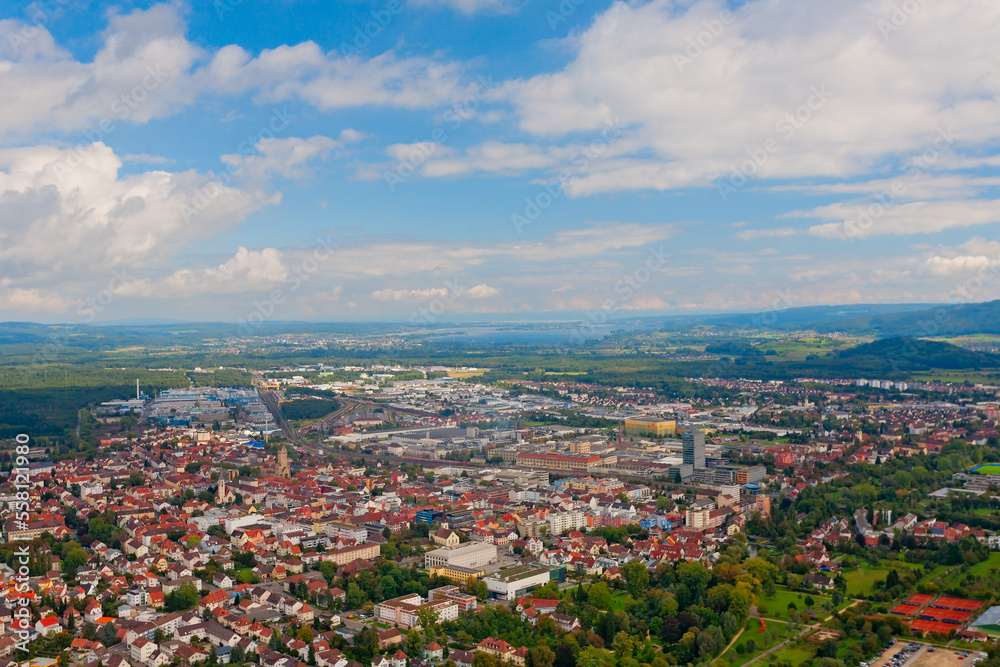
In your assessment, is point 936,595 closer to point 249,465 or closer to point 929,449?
point 929,449

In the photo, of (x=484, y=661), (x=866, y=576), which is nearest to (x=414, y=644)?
(x=484, y=661)

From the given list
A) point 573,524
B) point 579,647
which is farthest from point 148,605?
point 573,524

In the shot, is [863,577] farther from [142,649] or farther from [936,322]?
[936,322]

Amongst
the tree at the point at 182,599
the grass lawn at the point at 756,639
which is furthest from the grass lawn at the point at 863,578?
the tree at the point at 182,599

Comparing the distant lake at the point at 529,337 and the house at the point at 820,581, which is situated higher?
the distant lake at the point at 529,337

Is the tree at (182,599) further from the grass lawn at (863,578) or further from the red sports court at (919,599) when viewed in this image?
the red sports court at (919,599)

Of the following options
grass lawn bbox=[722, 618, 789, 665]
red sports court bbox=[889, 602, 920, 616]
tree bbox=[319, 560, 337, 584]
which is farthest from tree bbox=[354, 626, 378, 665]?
red sports court bbox=[889, 602, 920, 616]
